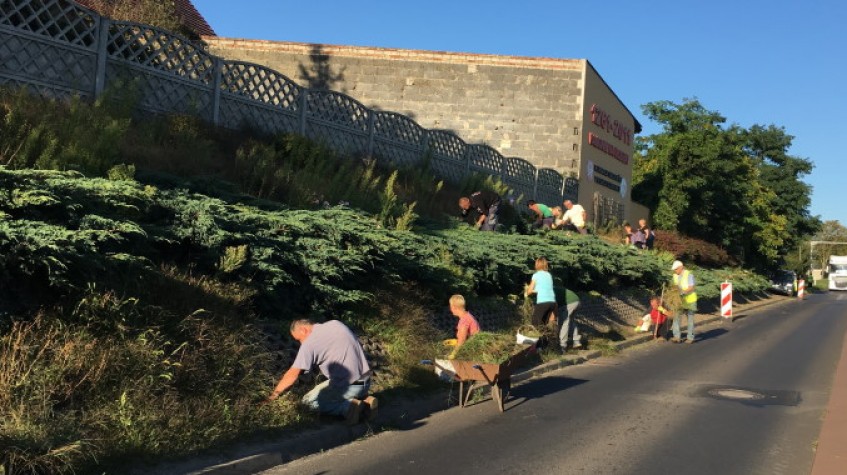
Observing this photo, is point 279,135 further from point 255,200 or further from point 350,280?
point 350,280

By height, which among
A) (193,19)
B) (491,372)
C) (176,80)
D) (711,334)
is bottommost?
(711,334)

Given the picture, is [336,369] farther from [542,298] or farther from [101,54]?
[101,54]

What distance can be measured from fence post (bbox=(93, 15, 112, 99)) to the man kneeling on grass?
6.29 m

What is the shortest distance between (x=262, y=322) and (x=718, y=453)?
15.6 ft

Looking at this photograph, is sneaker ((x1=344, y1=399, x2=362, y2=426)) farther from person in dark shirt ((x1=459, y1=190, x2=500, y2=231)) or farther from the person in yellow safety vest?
the person in yellow safety vest

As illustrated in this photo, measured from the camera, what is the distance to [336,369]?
6.87 meters

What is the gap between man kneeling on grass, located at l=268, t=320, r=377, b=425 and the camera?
6.84 m

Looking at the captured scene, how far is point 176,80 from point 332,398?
7673 mm

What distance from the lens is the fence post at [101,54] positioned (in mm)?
10992

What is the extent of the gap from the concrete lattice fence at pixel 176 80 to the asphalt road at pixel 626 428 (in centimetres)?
699

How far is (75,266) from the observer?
5867 millimetres

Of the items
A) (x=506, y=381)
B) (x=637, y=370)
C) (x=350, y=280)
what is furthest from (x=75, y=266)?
(x=637, y=370)

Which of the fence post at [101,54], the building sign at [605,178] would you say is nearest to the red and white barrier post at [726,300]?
the building sign at [605,178]

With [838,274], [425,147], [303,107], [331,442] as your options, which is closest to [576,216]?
[425,147]
